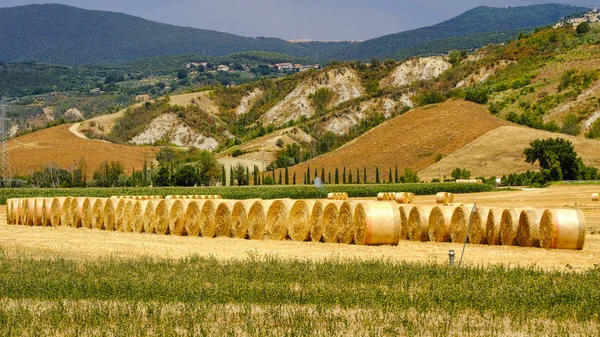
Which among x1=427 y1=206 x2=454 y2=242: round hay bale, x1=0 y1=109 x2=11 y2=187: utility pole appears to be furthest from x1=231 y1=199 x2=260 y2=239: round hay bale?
x1=0 y1=109 x2=11 y2=187: utility pole

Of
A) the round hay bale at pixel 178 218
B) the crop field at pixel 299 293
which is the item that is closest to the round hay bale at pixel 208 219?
the round hay bale at pixel 178 218

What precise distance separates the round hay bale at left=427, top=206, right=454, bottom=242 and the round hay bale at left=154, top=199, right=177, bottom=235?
9.27 meters

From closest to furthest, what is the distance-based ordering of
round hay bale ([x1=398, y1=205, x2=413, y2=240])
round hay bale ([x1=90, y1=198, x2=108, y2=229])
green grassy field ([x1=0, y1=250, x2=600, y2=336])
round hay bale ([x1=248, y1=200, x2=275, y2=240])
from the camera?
1. green grassy field ([x1=0, y1=250, x2=600, y2=336])
2. round hay bale ([x1=398, y1=205, x2=413, y2=240])
3. round hay bale ([x1=248, y1=200, x2=275, y2=240])
4. round hay bale ([x1=90, y1=198, x2=108, y2=229])

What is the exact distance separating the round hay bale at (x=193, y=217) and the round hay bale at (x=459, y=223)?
8.46m

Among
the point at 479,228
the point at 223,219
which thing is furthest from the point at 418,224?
the point at 223,219

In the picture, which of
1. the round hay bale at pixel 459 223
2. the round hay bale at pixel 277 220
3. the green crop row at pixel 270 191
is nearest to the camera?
the round hay bale at pixel 459 223

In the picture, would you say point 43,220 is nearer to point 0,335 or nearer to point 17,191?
point 0,335

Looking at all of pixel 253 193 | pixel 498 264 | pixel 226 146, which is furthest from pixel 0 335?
pixel 226 146

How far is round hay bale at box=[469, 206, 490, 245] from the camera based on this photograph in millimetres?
24422

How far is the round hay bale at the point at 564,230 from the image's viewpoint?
22.3 meters

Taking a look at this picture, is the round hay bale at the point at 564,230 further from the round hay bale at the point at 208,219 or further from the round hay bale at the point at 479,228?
the round hay bale at the point at 208,219

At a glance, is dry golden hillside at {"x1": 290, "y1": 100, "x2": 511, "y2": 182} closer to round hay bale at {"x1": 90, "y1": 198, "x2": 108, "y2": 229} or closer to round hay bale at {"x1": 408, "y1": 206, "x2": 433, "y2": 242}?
round hay bale at {"x1": 90, "y1": 198, "x2": 108, "y2": 229}

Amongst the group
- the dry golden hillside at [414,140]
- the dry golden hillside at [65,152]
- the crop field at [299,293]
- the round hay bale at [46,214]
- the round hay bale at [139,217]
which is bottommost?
the dry golden hillside at [65,152]

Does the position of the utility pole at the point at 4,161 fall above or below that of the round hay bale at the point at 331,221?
below
